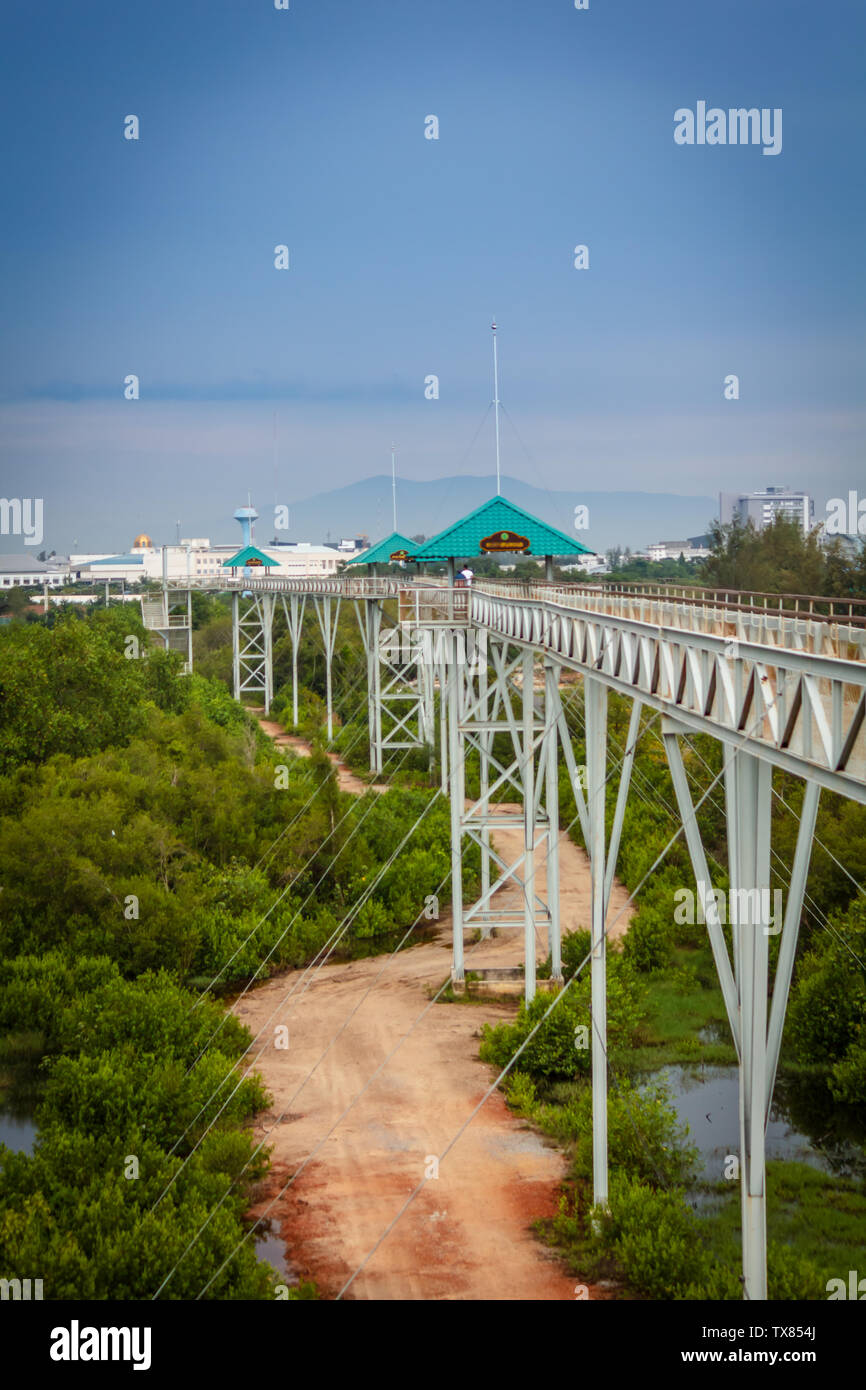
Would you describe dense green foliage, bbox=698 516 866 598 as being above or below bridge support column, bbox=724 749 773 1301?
above

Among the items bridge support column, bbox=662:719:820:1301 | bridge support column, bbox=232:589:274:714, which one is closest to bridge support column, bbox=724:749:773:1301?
bridge support column, bbox=662:719:820:1301

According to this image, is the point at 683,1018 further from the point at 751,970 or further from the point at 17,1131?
the point at 751,970

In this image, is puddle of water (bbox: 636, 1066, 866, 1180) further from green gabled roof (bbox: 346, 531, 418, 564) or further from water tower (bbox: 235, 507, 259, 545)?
water tower (bbox: 235, 507, 259, 545)

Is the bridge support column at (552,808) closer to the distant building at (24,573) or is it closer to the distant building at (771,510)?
the distant building at (771,510)

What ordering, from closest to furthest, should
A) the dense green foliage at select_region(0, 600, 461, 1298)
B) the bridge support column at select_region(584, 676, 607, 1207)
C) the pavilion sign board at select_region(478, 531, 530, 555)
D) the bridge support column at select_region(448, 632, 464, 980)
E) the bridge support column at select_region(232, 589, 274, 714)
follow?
the dense green foliage at select_region(0, 600, 461, 1298) < the bridge support column at select_region(584, 676, 607, 1207) < the bridge support column at select_region(448, 632, 464, 980) < the pavilion sign board at select_region(478, 531, 530, 555) < the bridge support column at select_region(232, 589, 274, 714)

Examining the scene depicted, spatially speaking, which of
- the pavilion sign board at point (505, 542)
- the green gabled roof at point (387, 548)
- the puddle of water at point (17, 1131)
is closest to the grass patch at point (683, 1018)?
the pavilion sign board at point (505, 542)
